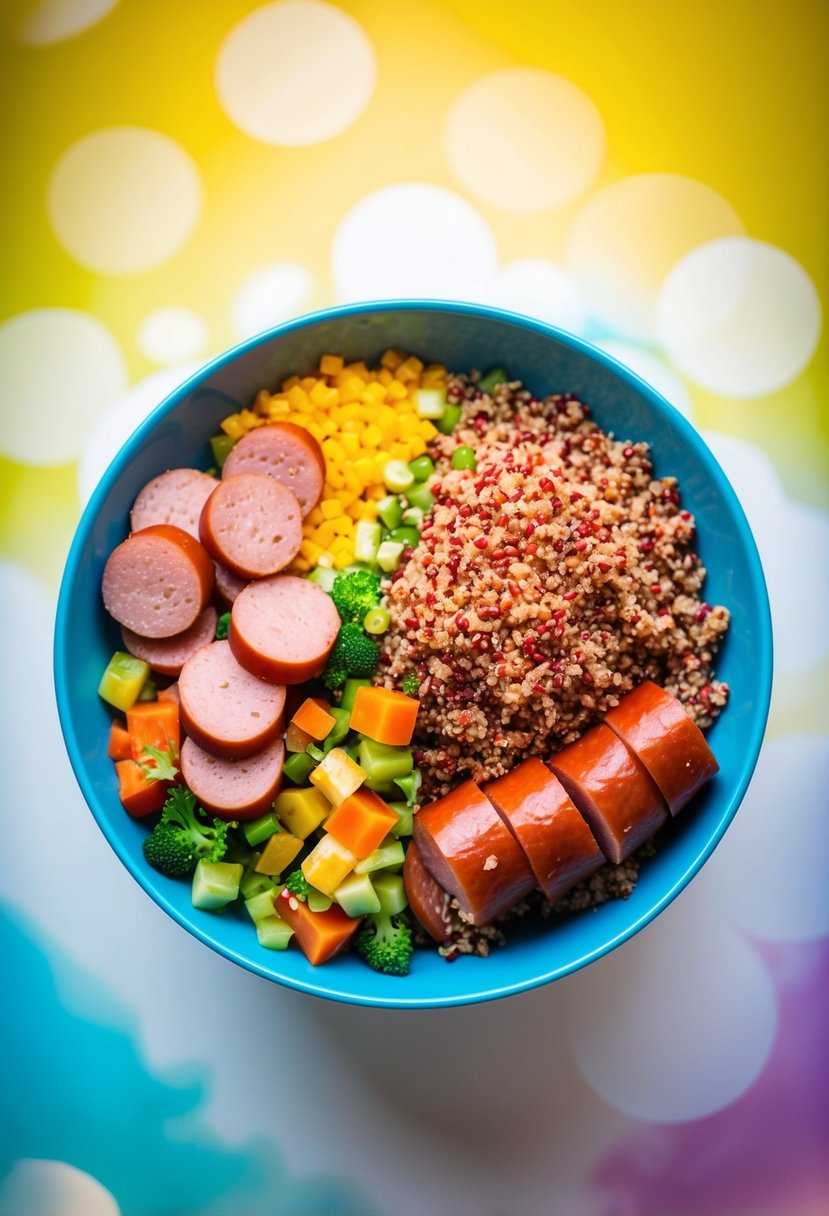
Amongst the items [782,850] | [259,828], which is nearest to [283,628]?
[259,828]

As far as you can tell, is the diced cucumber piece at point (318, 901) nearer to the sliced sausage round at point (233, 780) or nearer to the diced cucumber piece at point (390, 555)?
the sliced sausage round at point (233, 780)

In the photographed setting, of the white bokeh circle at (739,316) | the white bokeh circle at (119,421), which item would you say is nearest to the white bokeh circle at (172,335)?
the white bokeh circle at (119,421)

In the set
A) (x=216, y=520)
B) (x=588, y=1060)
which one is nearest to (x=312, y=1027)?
(x=588, y=1060)

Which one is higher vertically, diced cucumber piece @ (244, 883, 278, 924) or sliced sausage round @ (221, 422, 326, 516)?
sliced sausage round @ (221, 422, 326, 516)

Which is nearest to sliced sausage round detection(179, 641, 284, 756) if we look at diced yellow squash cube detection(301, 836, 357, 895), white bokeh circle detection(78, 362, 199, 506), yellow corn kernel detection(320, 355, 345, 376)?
diced yellow squash cube detection(301, 836, 357, 895)

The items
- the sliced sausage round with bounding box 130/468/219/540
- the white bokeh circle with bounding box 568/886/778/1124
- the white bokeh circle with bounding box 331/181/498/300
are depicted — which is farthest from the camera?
the white bokeh circle with bounding box 331/181/498/300

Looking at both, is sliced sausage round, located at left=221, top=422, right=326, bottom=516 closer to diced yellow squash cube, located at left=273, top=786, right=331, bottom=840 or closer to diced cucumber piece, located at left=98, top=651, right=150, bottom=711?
diced cucumber piece, located at left=98, top=651, right=150, bottom=711
